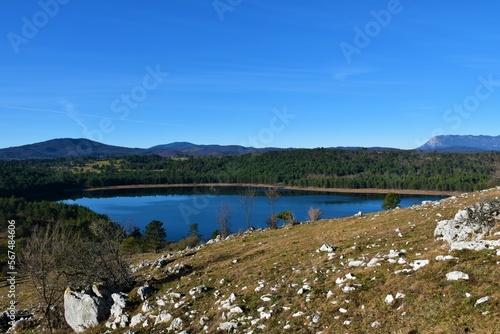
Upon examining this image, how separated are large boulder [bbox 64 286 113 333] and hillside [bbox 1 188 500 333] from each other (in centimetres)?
104

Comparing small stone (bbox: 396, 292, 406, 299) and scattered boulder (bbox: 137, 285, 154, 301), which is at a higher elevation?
small stone (bbox: 396, 292, 406, 299)

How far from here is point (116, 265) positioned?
24.1m

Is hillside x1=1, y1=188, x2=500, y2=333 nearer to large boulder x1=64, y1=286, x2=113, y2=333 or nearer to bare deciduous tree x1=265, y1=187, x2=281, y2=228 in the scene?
large boulder x1=64, y1=286, x2=113, y2=333

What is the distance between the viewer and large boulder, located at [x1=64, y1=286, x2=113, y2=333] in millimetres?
18891

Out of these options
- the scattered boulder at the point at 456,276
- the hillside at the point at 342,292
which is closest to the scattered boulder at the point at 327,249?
the hillside at the point at 342,292

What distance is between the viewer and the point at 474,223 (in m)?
16.6

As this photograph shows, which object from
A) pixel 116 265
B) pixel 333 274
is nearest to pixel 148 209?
pixel 116 265

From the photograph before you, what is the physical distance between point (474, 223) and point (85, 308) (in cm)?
1978

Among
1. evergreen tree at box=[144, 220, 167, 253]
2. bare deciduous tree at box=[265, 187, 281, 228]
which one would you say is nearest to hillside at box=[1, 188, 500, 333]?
bare deciduous tree at box=[265, 187, 281, 228]

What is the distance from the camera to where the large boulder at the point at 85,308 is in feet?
62.0

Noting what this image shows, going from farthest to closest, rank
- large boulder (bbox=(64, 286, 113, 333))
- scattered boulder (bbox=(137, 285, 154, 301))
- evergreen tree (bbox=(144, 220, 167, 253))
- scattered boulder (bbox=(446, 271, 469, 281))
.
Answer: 1. evergreen tree (bbox=(144, 220, 167, 253))
2. scattered boulder (bbox=(137, 285, 154, 301))
3. large boulder (bbox=(64, 286, 113, 333))
4. scattered boulder (bbox=(446, 271, 469, 281))

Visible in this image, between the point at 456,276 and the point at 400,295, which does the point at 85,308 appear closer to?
the point at 400,295

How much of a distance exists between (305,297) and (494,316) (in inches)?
266

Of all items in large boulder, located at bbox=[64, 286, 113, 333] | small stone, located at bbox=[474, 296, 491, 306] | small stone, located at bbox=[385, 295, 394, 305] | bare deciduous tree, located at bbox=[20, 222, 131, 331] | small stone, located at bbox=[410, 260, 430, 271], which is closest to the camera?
small stone, located at bbox=[474, 296, 491, 306]
